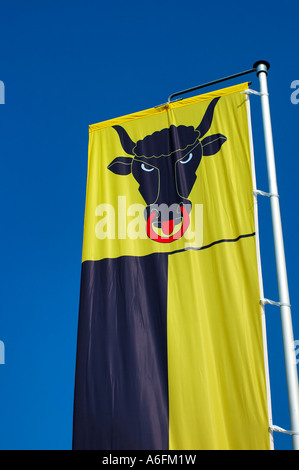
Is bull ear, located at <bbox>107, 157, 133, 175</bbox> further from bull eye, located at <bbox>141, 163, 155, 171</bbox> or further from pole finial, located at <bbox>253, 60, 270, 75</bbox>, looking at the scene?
pole finial, located at <bbox>253, 60, 270, 75</bbox>

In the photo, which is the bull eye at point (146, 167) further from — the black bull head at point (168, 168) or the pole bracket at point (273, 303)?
the pole bracket at point (273, 303)

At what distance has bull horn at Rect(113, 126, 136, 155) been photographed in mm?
6392

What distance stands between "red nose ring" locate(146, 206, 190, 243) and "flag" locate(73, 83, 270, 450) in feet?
0.04

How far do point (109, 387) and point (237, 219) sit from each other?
75.1 inches

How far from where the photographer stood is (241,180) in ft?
18.2

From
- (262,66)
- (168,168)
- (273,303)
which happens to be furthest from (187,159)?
(273,303)

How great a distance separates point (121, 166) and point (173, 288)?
1.56 m

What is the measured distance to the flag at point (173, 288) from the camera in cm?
489

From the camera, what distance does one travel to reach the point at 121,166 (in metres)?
6.31

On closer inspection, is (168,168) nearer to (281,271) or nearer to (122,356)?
(281,271)

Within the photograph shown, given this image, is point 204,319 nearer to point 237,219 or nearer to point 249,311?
point 249,311

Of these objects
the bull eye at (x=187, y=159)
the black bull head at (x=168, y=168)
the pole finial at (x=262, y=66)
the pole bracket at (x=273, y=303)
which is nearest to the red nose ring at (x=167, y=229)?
the black bull head at (x=168, y=168)

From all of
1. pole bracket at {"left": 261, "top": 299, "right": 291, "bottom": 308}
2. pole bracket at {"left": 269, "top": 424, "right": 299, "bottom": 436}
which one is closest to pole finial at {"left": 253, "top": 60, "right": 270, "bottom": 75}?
pole bracket at {"left": 261, "top": 299, "right": 291, "bottom": 308}
